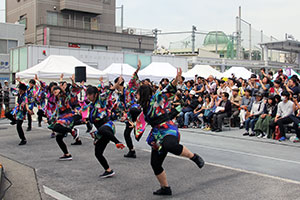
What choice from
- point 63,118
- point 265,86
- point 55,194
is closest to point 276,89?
point 265,86

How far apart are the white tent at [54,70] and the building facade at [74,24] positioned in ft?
54.3

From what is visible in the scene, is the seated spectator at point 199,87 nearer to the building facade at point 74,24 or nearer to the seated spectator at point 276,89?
the seated spectator at point 276,89

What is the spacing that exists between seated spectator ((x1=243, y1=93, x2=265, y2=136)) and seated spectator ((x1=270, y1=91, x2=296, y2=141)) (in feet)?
2.79

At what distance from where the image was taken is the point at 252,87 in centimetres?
1366

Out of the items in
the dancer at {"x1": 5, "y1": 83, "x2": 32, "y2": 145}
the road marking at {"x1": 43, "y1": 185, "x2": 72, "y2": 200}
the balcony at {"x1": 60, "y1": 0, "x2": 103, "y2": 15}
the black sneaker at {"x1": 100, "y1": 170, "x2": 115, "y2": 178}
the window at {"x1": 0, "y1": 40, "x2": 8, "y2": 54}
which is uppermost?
the balcony at {"x1": 60, "y1": 0, "x2": 103, "y2": 15}

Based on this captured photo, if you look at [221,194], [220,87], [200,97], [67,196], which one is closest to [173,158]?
[221,194]

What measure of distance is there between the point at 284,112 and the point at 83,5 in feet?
115

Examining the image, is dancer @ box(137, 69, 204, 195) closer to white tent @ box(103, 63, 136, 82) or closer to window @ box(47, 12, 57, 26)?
white tent @ box(103, 63, 136, 82)

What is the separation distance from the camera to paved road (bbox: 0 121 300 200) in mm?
5473

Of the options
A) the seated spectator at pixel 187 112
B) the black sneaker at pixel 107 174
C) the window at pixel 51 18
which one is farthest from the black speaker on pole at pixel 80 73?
the window at pixel 51 18

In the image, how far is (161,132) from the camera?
5.28 metres

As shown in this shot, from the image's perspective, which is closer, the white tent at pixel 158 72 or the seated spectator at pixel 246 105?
the seated spectator at pixel 246 105

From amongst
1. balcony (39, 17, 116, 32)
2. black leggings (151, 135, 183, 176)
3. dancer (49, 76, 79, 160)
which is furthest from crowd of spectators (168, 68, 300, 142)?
balcony (39, 17, 116, 32)

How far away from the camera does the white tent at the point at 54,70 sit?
18.5 metres
